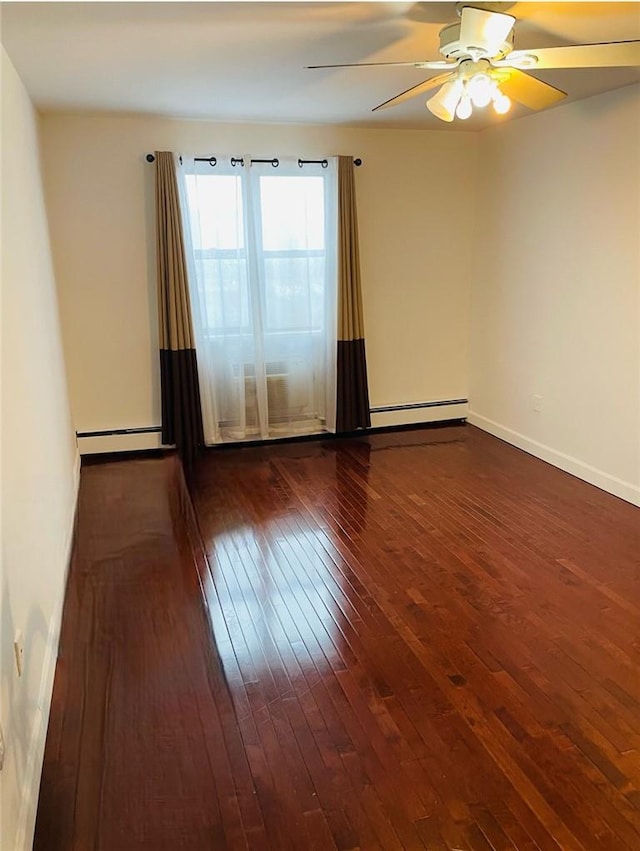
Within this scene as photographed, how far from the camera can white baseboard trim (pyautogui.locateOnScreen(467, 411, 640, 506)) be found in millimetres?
3979

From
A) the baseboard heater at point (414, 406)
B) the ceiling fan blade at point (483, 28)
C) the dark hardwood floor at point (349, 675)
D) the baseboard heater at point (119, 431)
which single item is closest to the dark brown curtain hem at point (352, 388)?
the baseboard heater at point (414, 406)

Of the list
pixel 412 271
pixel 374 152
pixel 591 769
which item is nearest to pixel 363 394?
pixel 412 271

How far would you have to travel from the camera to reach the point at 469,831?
1.76 m

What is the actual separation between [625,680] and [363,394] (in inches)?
127

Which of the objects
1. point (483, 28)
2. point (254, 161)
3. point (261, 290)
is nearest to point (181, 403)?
point (261, 290)

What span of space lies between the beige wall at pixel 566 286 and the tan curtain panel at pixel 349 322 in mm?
1073

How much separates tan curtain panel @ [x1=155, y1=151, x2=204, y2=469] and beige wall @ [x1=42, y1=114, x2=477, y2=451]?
0.17 metres

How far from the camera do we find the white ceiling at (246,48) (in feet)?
7.70

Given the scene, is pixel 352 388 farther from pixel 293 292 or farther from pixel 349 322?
pixel 293 292

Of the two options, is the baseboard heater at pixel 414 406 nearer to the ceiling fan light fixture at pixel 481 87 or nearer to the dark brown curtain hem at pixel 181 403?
the dark brown curtain hem at pixel 181 403

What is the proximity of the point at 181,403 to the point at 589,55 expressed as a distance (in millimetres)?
3384

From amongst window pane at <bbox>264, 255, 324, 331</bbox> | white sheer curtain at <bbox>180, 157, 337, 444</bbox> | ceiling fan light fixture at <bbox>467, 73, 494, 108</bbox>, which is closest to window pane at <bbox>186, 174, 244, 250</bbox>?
white sheer curtain at <bbox>180, 157, 337, 444</bbox>

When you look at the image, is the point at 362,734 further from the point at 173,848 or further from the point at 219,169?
the point at 219,169

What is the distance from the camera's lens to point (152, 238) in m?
4.67
